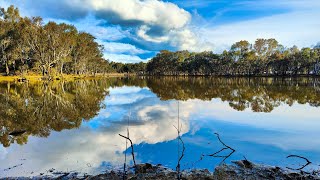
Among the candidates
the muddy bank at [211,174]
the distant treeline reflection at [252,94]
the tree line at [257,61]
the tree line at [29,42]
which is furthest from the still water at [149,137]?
the tree line at [257,61]

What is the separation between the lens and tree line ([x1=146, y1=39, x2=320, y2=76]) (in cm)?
10069

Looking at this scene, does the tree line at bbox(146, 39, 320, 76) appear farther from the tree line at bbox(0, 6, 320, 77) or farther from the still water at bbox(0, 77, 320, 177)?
the still water at bbox(0, 77, 320, 177)

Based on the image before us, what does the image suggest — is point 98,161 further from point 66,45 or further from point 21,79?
point 66,45

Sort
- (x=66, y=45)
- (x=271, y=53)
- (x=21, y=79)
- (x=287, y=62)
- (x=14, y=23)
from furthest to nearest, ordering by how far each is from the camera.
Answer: (x=271, y=53), (x=287, y=62), (x=66, y=45), (x=14, y=23), (x=21, y=79)

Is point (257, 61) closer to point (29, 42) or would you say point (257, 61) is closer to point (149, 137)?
point (29, 42)

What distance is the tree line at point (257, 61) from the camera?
3964 inches

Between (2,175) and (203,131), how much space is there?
9.49 metres

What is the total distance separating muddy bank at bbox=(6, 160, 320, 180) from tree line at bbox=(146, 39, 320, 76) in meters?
103

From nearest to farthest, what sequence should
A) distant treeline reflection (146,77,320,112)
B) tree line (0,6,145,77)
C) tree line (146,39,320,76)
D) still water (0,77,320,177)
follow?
still water (0,77,320,177)
distant treeline reflection (146,77,320,112)
tree line (0,6,145,77)
tree line (146,39,320,76)

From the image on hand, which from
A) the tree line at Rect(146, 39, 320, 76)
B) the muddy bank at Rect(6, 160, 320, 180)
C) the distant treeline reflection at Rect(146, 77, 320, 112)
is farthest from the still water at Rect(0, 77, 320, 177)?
the tree line at Rect(146, 39, 320, 76)

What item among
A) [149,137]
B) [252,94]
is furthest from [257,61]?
[149,137]

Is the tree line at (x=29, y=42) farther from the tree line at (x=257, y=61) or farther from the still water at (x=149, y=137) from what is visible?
the tree line at (x=257, y=61)

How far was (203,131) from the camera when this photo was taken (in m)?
14.2

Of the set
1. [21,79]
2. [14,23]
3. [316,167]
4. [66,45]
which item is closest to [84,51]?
[66,45]
